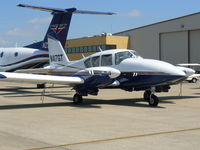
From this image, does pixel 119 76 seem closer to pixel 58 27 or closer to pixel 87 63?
pixel 87 63

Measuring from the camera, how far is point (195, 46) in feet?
155

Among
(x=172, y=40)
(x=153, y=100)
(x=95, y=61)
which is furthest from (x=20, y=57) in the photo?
(x=172, y=40)

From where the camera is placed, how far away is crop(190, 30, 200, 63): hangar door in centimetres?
4691

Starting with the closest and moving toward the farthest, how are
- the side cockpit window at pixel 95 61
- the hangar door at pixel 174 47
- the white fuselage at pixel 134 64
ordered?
the white fuselage at pixel 134 64 < the side cockpit window at pixel 95 61 < the hangar door at pixel 174 47

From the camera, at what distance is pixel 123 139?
26.3ft

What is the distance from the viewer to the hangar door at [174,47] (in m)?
48.7

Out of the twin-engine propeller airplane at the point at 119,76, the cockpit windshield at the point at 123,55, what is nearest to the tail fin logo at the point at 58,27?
the twin-engine propeller airplane at the point at 119,76

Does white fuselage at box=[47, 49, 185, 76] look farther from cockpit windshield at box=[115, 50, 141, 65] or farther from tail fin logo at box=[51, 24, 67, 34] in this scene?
tail fin logo at box=[51, 24, 67, 34]

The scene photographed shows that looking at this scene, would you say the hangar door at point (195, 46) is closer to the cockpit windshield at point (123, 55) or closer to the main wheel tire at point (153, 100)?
the cockpit windshield at point (123, 55)

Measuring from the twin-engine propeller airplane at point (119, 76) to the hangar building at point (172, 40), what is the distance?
32.6m

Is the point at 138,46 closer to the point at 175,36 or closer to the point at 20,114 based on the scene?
the point at 175,36

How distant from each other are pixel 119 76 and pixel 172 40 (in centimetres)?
3648

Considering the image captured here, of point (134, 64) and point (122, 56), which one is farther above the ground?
point (122, 56)

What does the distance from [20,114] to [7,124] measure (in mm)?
2231
